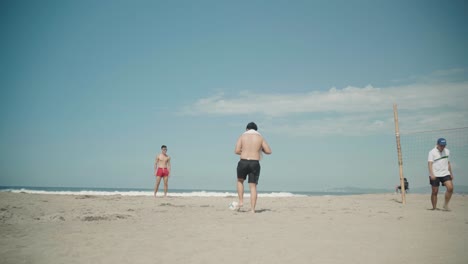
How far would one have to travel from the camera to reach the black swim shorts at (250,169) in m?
6.94

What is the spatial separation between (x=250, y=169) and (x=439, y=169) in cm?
472

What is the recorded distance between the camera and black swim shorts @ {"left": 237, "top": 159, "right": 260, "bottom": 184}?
694cm

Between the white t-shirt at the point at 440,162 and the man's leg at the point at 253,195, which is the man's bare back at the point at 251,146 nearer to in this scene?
the man's leg at the point at 253,195

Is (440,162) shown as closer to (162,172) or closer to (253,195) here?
Answer: (253,195)

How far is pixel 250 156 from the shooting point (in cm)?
699

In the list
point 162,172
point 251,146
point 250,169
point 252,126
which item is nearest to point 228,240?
point 250,169

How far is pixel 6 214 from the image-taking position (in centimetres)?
603

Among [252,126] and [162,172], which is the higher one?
[252,126]

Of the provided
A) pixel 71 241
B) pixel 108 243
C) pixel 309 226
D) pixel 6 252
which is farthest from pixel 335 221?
pixel 6 252

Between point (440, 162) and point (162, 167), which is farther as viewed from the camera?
point (162, 167)

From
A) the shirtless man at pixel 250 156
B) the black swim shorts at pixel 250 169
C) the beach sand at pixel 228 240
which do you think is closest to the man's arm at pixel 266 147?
the shirtless man at pixel 250 156

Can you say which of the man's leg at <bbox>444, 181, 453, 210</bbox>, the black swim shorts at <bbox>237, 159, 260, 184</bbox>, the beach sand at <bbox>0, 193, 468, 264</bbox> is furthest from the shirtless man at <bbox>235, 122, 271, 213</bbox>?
the man's leg at <bbox>444, 181, 453, 210</bbox>

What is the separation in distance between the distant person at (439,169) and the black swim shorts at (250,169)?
175 inches

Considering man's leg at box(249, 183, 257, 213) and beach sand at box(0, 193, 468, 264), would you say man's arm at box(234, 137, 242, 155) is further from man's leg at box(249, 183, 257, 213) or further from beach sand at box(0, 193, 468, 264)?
beach sand at box(0, 193, 468, 264)
